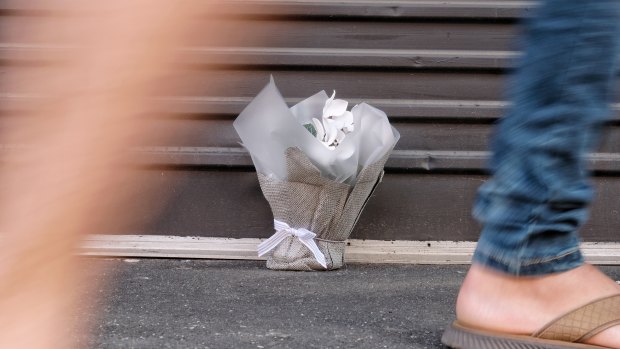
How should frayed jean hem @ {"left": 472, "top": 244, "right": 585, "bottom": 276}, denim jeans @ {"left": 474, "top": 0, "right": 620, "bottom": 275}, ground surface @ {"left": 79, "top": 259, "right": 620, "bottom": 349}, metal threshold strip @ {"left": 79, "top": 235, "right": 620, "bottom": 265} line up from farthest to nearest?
metal threshold strip @ {"left": 79, "top": 235, "right": 620, "bottom": 265}, ground surface @ {"left": 79, "top": 259, "right": 620, "bottom": 349}, frayed jean hem @ {"left": 472, "top": 244, "right": 585, "bottom": 276}, denim jeans @ {"left": 474, "top": 0, "right": 620, "bottom": 275}

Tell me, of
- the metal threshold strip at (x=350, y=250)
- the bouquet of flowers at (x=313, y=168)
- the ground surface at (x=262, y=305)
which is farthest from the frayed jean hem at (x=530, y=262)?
the metal threshold strip at (x=350, y=250)

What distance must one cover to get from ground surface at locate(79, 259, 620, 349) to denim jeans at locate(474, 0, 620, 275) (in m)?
0.54

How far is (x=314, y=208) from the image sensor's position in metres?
2.81

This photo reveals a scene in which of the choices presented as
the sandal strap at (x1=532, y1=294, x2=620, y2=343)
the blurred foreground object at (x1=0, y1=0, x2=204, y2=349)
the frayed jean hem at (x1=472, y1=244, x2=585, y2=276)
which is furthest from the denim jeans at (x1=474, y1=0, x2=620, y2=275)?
the blurred foreground object at (x1=0, y1=0, x2=204, y2=349)

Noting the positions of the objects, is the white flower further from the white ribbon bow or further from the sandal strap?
the sandal strap

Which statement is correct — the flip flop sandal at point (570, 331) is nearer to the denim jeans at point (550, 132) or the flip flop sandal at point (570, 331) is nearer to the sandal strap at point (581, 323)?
the sandal strap at point (581, 323)

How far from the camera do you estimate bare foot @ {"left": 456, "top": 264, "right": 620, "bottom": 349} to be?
1410 millimetres

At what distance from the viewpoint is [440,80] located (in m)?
3.11

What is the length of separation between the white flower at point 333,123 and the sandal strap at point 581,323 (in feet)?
4.91

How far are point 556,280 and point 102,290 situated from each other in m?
1.35

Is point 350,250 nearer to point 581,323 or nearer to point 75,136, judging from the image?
point 581,323

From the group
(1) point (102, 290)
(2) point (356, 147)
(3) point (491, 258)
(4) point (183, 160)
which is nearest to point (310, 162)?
(2) point (356, 147)

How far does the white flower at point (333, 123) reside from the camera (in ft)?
9.35

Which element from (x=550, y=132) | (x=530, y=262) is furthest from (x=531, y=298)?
(x=550, y=132)
